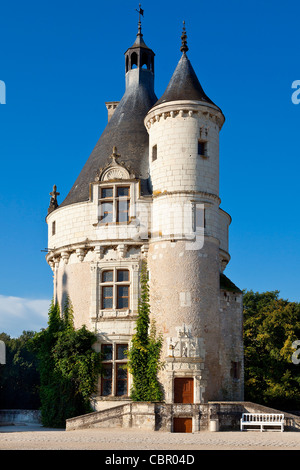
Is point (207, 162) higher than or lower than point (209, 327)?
higher

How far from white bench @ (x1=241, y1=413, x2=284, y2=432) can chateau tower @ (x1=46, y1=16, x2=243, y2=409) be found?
2.78 meters

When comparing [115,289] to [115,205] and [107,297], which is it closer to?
[107,297]

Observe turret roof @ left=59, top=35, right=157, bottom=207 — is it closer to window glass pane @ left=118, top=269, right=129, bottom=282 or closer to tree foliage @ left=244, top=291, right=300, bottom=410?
window glass pane @ left=118, top=269, right=129, bottom=282

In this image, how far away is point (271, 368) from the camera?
38.8m

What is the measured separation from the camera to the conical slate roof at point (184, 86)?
30203mm

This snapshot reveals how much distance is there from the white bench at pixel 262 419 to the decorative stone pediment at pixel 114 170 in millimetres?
12323

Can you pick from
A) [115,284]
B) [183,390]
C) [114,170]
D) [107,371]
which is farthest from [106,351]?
[114,170]

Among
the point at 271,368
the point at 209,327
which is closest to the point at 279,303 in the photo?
the point at 271,368

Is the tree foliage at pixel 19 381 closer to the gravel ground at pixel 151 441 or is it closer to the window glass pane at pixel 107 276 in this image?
the window glass pane at pixel 107 276

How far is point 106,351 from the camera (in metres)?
30.2

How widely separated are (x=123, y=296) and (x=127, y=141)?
26.3 ft

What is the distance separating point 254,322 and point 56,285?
14612 millimetres

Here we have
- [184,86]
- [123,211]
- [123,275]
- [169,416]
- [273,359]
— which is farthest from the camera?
[273,359]
